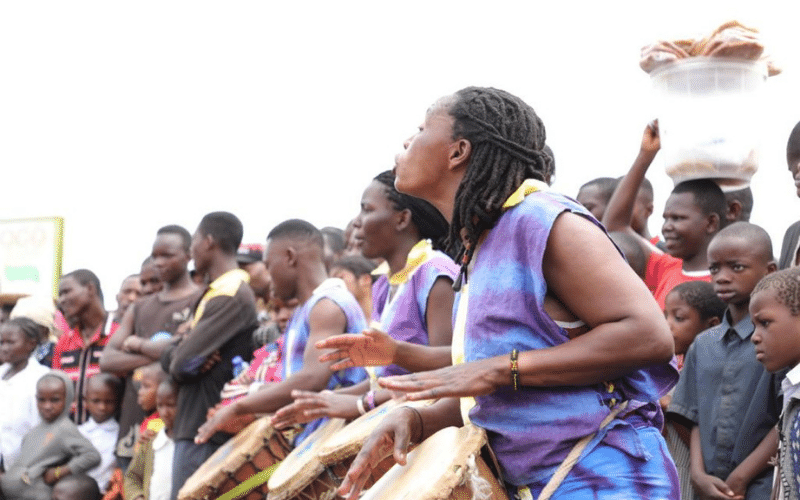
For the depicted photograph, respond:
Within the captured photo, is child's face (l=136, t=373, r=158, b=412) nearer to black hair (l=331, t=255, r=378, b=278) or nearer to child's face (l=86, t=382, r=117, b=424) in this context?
child's face (l=86, t=382, r=117, b=424)

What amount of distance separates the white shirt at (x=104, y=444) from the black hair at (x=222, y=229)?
6.52 feet

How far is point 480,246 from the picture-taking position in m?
2.78

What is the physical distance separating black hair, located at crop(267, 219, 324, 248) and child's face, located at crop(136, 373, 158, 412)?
1.94 m

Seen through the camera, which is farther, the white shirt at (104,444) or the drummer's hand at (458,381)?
the white shirt at (104,444)

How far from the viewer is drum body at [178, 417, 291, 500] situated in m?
5.31

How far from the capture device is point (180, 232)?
787cm

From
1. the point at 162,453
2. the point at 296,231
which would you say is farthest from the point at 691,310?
the point at 162,453

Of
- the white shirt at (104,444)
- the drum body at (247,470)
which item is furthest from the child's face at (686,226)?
the white shirt at (104,444)

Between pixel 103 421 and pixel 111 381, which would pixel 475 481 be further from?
pixel 103 421

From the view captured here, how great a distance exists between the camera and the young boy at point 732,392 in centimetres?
424

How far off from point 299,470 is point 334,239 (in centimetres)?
456

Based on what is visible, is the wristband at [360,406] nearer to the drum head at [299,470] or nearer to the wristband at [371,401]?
the wristband at [371,401]

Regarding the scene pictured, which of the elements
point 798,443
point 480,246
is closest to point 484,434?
point 480,246

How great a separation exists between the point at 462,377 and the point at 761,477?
211 cm
